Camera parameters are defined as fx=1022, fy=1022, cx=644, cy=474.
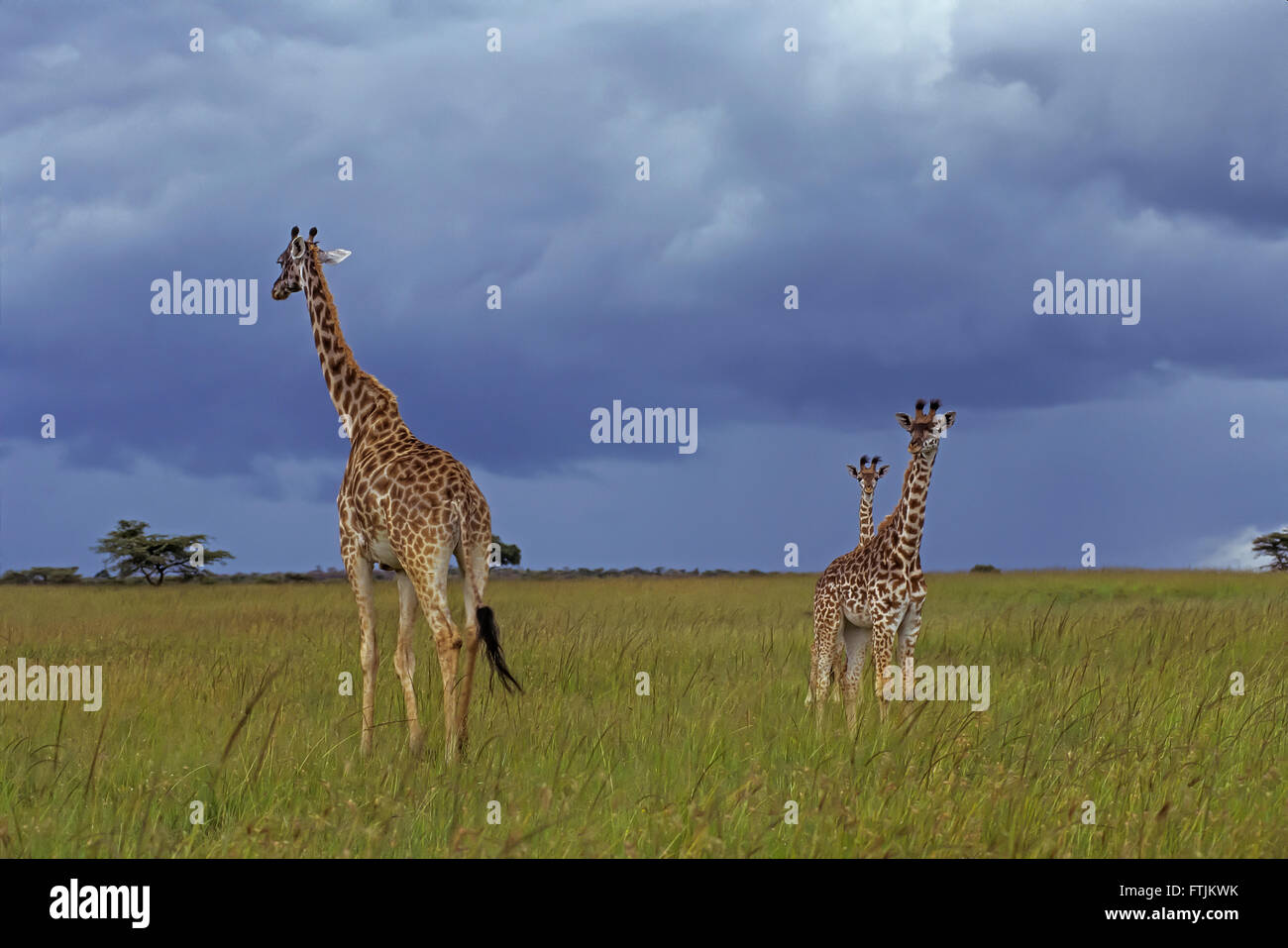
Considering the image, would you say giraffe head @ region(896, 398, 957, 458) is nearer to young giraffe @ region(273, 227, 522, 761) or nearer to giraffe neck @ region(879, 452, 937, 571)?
giraffe neck @ region(879, 452, 937, 571)

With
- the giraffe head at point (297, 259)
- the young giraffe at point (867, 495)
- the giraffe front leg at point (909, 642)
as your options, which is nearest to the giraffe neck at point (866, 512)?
the young giraffe at point (867, 495)

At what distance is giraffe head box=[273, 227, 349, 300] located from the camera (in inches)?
420

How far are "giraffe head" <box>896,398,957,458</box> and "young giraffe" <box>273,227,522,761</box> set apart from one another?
3858 mm

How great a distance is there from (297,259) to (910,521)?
6.79m

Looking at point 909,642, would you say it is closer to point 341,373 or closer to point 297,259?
point 341,373

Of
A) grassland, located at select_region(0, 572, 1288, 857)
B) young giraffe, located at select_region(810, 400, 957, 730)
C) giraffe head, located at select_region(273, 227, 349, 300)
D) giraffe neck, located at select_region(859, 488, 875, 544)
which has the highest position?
giraffe head, located at select_region(273, 227, 349, 300)

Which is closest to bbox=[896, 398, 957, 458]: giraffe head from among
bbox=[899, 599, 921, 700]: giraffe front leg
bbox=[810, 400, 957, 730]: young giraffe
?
bbox=[810, 400, 957, 730]: young giraffe

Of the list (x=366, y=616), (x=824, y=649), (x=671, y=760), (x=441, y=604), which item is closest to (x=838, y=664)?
(x=824, y=649)

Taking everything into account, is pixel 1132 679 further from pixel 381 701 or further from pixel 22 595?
pixel 22 595

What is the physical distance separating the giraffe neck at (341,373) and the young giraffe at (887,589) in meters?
4.65

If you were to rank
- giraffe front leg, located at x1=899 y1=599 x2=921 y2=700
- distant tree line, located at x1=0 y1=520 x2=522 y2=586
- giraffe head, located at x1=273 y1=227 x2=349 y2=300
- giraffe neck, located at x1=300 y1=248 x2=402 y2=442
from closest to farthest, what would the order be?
giraffe front leg, located at x1=899 y1=599 x2=921 y2=700
giraffe neck, located at x1=300 y1=248 x2=402 y2=442
giraffe head, located at x1=273 y1=227 x2=349 y2=300
distant tree line, located at x1=0 y1=520 x2=522 y2=586

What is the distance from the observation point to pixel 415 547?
8.53 metres

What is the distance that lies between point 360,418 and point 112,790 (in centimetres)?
438
